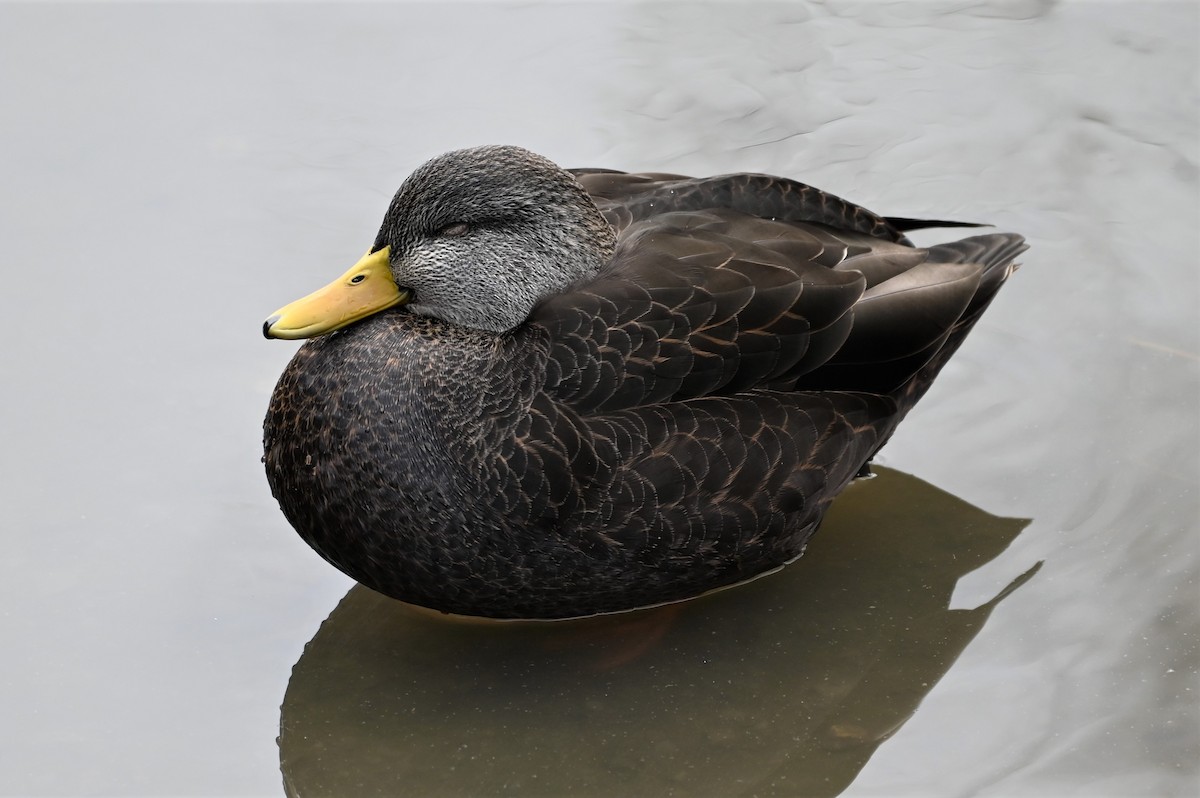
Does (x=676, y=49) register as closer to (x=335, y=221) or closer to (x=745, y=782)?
(x=335, y=221)

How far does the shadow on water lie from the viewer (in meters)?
4.81

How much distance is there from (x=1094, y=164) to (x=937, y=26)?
4.30ft

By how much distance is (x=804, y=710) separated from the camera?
16.5 feet

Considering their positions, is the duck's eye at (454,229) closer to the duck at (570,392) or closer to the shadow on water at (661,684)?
the duck at (570,392)

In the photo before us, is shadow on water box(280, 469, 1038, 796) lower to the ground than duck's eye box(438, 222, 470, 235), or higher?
lower

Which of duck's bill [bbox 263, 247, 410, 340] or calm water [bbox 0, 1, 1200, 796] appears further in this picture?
duck's bill [bbox 263, 247, 410, 340]

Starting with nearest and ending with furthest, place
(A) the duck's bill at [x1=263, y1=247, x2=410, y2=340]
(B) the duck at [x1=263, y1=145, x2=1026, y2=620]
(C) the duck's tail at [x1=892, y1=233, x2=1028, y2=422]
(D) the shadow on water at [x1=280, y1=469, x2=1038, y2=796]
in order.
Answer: (D) the shadow on water at [x1=280, y1=469, x2=1038, y2=796]
(B) the duck at [x1=263, y1=145, x2=1026, y2=620]
(A) the duck's bill at [x1=263, y1=247, x2=410, y2=340]
(C) the duck's tail at [x1=892, y1=233, x2=1028, y2=422]

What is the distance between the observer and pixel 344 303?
16.9 feet

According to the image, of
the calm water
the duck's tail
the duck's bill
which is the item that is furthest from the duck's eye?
the duck's tail

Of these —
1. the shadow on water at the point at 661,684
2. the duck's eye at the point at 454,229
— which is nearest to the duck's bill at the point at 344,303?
the duck's eye at the point at 454,229

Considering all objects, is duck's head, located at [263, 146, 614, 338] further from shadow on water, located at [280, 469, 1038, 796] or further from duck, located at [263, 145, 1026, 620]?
shadow on water, located at [280, 469, 1038, 796]

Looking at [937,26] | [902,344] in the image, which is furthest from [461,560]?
[937,26]

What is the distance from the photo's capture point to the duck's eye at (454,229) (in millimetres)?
5148

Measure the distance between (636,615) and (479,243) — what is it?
1345 millimetres
